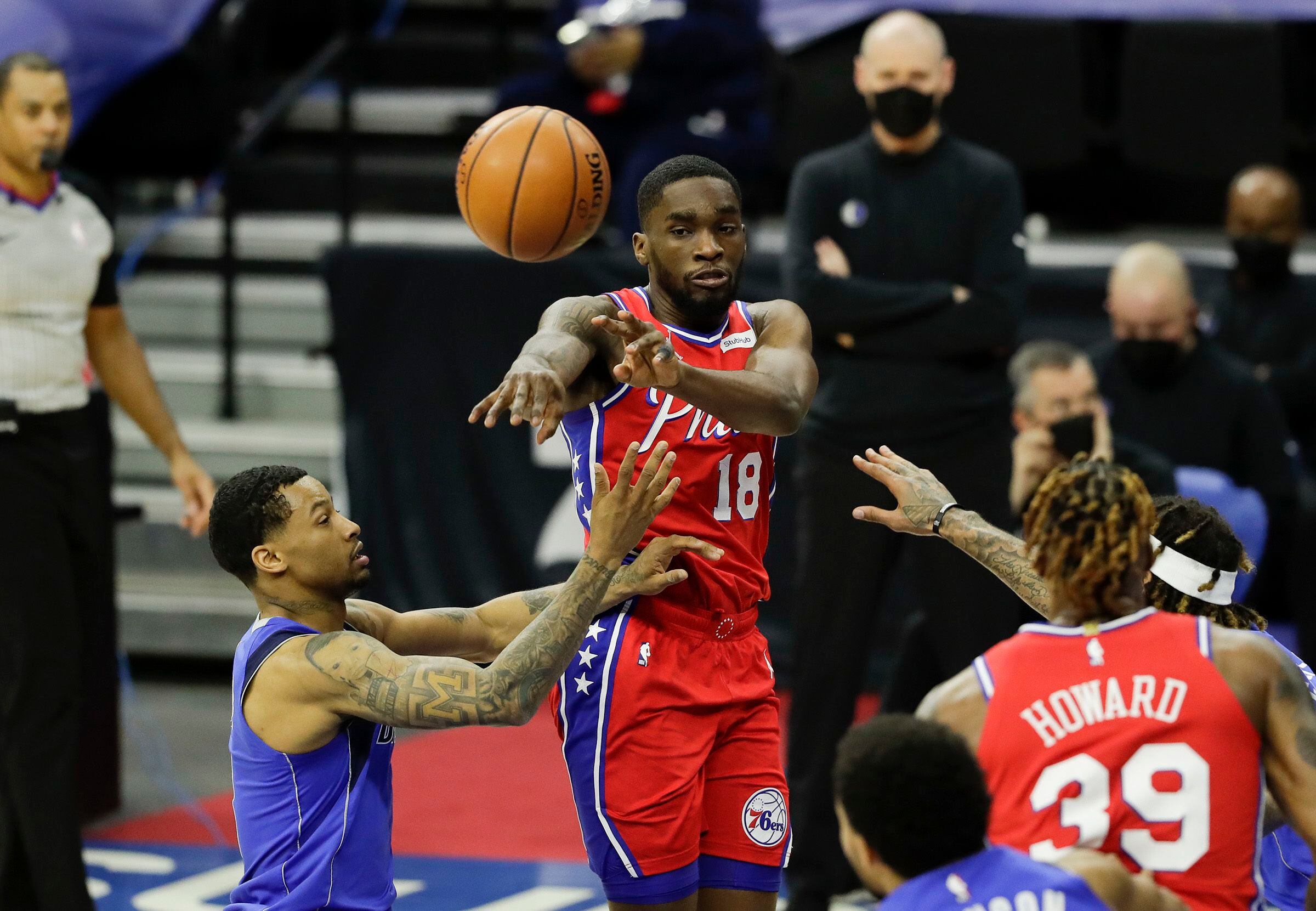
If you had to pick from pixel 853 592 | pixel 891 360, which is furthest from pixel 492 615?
→ pixel 891 360

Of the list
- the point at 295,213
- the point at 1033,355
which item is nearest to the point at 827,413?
the point at 1033,355

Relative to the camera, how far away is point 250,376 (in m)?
10.5

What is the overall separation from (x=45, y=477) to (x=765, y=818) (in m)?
2.76

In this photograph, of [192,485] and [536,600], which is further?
[192,485]

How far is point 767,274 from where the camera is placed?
8.42m

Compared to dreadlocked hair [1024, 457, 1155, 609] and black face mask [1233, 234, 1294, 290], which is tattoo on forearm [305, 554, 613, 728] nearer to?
dreadlocked hair [1024, 457, 1155, 609]

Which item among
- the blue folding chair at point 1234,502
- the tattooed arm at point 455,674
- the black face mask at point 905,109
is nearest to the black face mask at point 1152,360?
the blue folding chair at point 1234,502

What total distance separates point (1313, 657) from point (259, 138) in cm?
720

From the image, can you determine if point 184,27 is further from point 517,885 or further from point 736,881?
point 736,881

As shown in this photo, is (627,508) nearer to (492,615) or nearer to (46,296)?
(492,615)

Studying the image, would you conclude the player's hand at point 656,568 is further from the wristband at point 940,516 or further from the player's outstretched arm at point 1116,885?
the player's outstretched arm at point 1116,885

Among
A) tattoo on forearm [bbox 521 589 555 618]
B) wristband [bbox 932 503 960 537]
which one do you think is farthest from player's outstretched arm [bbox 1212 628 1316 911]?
tattoo on forearm [bbox 521 589 555 618]

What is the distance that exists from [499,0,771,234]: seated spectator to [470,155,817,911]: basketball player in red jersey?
4803 mm

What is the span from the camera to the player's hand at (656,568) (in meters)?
3.90
